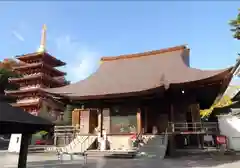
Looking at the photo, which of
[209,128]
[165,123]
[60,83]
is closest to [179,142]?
[165,123]

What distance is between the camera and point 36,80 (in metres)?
36.6

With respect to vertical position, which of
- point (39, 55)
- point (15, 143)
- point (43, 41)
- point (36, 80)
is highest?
point (43, 41)

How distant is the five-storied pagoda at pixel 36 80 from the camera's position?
115 ft

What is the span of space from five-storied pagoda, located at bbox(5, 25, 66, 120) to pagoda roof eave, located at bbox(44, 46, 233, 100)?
1837cm

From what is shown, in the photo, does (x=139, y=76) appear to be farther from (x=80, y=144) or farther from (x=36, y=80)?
(x=36, y=80)

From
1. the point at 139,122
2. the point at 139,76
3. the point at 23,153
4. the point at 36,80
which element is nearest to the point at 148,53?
the point at 139,76

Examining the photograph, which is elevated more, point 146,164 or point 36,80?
point 36,80

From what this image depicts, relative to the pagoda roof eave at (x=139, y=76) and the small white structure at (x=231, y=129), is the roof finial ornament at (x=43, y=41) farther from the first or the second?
the small white structure at (x=231, y=129)

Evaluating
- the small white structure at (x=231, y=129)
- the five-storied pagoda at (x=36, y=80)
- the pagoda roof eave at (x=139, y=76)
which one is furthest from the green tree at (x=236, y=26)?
the five-storied pagoda at (x=36, y=80)

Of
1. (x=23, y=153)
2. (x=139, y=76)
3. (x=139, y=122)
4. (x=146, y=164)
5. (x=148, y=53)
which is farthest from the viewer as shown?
(x=148, y=53)

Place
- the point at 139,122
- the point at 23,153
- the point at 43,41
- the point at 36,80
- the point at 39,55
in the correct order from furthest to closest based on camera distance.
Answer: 1. the point at 43,41
2. the point at 39,55
3. the point at 36,80
4. the point at 139,122
5. the point at 23,153

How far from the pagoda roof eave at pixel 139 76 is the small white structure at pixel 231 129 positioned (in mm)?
4412

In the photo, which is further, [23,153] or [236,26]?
[236,26]

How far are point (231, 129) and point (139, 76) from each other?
7.47 metres
